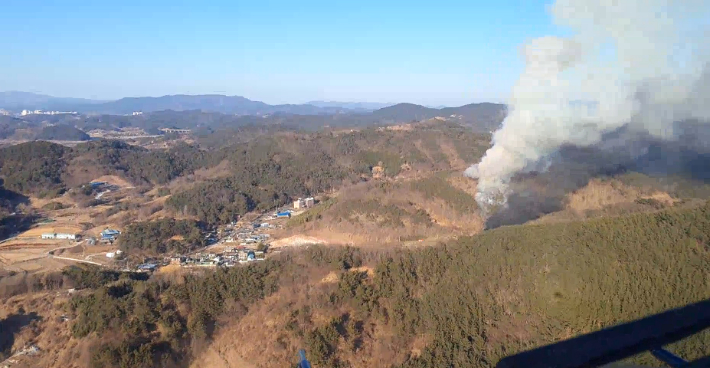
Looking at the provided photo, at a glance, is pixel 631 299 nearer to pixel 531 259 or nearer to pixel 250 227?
pixel 531 259

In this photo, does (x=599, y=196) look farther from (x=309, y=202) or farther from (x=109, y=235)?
(x=109, y=235)

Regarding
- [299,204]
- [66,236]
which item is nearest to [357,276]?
[299,204]

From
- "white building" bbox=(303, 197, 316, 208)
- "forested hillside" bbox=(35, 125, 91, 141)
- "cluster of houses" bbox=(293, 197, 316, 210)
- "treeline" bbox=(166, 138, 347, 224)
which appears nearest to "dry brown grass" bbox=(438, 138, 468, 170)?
"treeline" bbox=(166, 138, 347, 224)

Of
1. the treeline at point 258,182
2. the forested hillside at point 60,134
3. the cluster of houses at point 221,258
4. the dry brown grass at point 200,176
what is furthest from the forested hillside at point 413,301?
the forested hillside at point 60,134

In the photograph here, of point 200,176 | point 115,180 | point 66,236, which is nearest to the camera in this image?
point 66,236

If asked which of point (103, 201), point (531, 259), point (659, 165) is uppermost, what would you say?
point (659, 165)

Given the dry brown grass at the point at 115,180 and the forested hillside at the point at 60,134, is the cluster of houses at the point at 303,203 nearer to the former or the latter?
the dry brown grass at the point at 115,180

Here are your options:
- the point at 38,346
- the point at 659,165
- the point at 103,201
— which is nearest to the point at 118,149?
the point at 103,201
